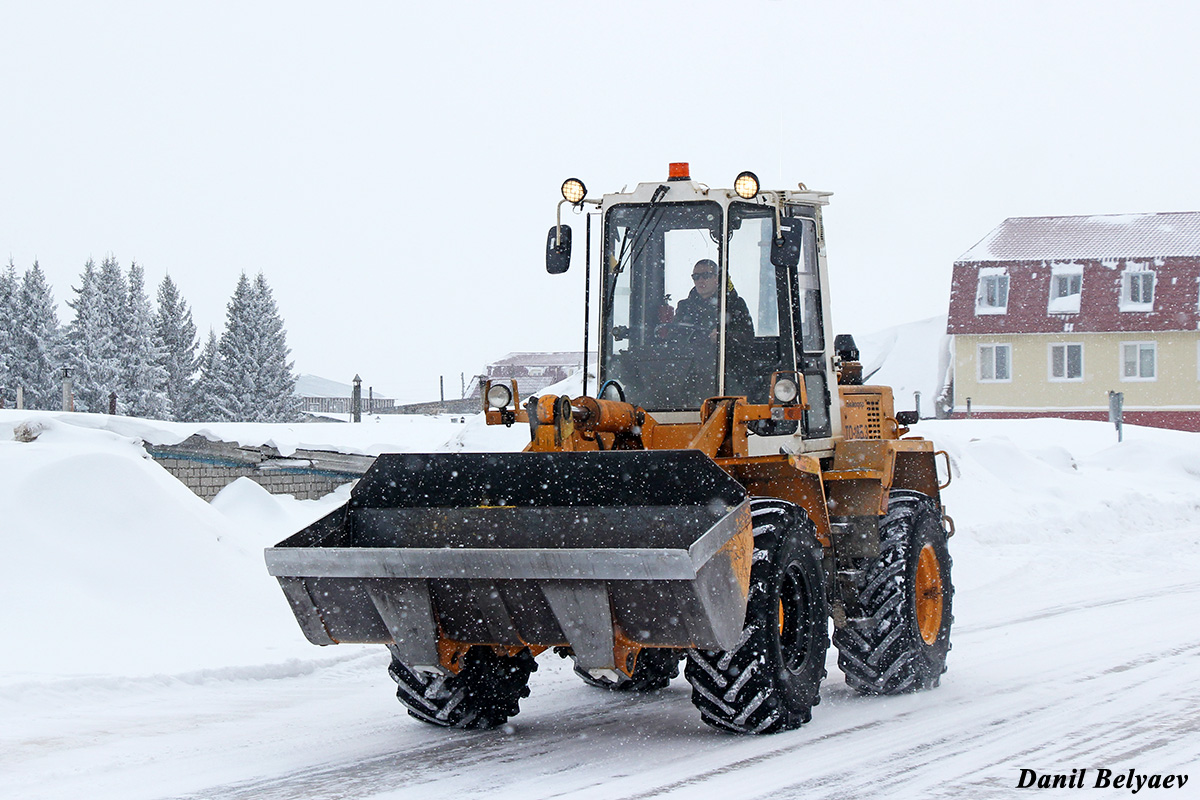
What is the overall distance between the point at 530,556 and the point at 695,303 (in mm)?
2146

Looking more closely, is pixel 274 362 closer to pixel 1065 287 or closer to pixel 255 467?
pixel 1065 287

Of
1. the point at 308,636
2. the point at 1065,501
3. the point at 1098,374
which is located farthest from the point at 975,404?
the point at 308,636

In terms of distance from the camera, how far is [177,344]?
6600 centimetres

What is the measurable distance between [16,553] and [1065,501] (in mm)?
15449

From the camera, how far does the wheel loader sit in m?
6.07

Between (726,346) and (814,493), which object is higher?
(726,346)

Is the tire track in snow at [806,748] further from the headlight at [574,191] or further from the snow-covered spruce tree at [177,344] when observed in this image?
the snow-covered spruce tree at [177,344]

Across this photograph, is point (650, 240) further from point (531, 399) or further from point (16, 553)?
point (16, 553)

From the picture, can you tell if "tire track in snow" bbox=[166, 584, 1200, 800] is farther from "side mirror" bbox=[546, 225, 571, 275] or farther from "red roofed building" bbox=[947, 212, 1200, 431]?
"red roofed building" bbox=[947, 212, 1200, 431]

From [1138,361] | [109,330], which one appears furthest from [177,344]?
[1138,361]

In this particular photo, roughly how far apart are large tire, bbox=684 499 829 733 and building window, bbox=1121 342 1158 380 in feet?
120

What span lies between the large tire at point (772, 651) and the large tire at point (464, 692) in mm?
1107

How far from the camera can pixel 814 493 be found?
7324mm

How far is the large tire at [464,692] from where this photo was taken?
696 cm
